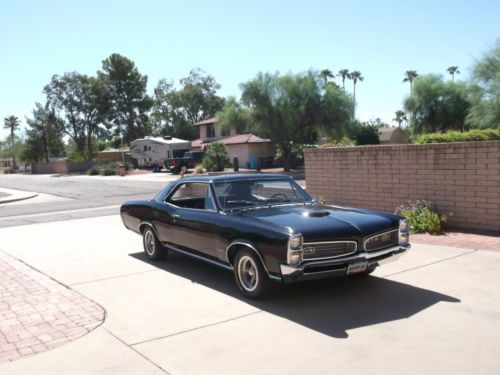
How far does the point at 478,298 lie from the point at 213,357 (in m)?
3.04

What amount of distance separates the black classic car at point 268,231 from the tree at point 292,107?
1212 inches

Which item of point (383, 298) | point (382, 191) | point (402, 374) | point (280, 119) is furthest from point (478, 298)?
point (280, 119)

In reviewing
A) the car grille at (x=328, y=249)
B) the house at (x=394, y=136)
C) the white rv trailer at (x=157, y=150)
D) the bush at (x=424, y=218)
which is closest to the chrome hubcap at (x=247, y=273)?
the car grille at (x=328, y=249)

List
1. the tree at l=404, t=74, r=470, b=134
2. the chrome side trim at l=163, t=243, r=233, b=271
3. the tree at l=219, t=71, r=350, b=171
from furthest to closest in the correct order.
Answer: the tree at l=404, t=74, r=470, b=134
the tree at l=219, t=71, r=350, b=171
the chrome side trim at l=163, t=243, r=233, b=271

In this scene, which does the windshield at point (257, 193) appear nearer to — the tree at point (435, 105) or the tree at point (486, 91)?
the tree at point (486, 91)

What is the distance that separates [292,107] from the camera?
3750 centimetres

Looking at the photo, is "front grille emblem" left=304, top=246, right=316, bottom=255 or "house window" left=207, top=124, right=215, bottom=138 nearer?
"front grille emblem" left=304, top=246, right=316, bottom=255

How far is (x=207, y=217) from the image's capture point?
6.19 m

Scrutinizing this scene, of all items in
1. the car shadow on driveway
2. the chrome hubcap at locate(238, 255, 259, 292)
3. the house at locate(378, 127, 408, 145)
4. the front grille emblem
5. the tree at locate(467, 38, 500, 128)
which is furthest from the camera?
the house at locate(378, 127, 408, 145)

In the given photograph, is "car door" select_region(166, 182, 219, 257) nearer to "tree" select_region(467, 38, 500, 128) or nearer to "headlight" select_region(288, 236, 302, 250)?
"headlight" select_region(288, 236, 302, 250)

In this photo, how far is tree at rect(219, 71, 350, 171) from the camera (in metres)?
37.5

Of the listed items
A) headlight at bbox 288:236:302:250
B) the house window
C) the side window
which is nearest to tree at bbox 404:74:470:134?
the house window

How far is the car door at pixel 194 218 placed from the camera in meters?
6.15

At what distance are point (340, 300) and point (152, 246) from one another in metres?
3.43
